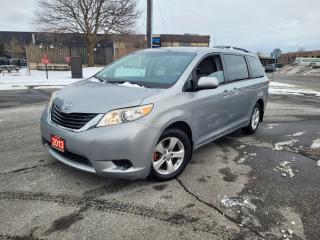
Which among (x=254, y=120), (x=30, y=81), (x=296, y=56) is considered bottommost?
(x=30, y=81)

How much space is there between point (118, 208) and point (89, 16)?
1084 inches

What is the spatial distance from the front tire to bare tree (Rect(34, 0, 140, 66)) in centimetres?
2589

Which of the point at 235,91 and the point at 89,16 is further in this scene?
the point at 89,16

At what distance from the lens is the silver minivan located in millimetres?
3395

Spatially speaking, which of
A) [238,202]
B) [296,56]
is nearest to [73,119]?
[238,202]

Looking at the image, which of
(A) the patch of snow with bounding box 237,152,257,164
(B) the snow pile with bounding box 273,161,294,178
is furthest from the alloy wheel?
(B) the snow pile with bounding box 273,161,294,178

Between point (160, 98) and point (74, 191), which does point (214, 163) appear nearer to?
point (160, 98)

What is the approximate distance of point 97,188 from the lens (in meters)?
3.74

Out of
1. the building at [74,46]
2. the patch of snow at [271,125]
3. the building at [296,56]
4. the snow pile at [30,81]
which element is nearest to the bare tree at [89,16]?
the building at [74,46]

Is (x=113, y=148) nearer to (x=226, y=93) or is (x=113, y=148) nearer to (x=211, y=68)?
(x=211, y=68)

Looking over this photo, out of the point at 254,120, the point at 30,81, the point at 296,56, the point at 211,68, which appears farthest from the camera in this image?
the point at 296,56

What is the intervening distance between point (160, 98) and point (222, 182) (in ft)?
4.56

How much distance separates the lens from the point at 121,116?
135 inches

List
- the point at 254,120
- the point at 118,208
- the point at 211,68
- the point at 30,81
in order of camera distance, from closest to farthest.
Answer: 1. the point at 118,208
2. the point at 211,68
3. the point at 254,120
4. the point at 30,81
